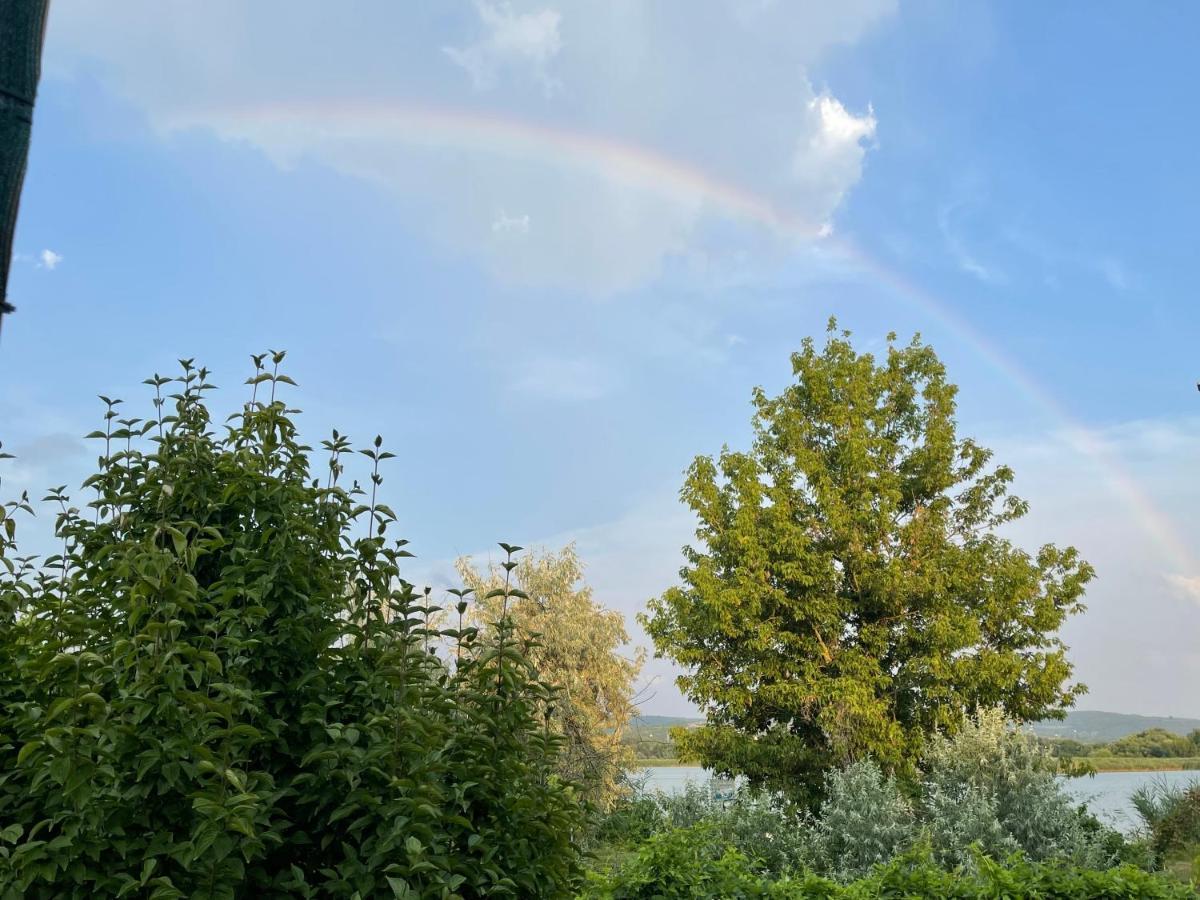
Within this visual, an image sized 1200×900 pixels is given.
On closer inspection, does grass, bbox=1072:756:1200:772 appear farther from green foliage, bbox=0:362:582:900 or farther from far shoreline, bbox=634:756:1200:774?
green foliage, bbox=0:362:582:900

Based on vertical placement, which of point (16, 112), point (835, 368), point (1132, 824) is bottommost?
point (1132, 824)

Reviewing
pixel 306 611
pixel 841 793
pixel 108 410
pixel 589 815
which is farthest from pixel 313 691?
pixel 841 793

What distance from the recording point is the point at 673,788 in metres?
16.2

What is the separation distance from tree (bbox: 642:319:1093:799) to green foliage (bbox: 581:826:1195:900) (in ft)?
30.0

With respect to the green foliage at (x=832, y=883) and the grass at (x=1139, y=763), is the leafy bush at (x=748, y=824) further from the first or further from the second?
the grass at (x=1139, y=763)

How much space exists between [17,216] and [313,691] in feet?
7.89

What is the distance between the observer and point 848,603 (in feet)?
61.3

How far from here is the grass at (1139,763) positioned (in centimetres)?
1905

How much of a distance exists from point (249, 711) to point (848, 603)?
16.7 meters

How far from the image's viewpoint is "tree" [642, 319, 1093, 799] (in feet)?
58.6

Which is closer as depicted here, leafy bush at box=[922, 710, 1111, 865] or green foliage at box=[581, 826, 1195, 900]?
green foliage at box=[581, 826, 1195, 900]

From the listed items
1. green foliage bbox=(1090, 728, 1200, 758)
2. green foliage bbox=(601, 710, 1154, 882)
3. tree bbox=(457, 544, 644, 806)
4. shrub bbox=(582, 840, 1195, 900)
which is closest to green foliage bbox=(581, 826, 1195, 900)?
shrub bbox=(582, 840, 1195, 900)

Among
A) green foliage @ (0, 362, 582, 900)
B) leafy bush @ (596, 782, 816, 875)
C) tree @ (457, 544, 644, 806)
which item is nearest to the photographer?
green foliage @ (0, 362, 582, 900)

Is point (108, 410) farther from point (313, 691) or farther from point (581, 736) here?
point (581, 736)
